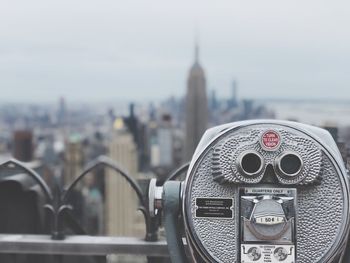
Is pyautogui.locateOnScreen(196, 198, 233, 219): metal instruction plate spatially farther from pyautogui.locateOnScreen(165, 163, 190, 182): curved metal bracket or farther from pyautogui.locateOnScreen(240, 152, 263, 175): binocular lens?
pyautogui.locateOnScreen(165, 163, 190, 182): curved metal bracket

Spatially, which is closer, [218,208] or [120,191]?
[218,208]

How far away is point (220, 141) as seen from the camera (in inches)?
79.7

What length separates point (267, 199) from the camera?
1938mm

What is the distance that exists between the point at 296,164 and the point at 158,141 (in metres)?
78.1

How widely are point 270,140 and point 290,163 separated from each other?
99 millimetres

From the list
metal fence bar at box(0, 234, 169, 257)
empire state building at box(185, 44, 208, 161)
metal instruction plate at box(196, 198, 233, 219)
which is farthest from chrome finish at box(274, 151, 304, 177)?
empire state building at box(185, 44, 208, 161)

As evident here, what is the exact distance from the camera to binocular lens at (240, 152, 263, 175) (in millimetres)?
1968

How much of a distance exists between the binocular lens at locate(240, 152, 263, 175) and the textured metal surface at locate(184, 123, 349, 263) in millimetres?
24

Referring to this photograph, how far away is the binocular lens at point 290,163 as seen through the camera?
196cm

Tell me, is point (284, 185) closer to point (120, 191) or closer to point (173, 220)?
point (173, 220)

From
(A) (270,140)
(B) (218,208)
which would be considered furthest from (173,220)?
(A) (270,140)

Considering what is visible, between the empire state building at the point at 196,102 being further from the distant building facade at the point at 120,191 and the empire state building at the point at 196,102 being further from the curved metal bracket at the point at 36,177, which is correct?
the curved metal bracket at the point at 36,177

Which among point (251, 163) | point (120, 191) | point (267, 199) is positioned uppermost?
point (251, 163)

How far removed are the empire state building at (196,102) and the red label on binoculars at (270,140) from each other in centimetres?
6327
